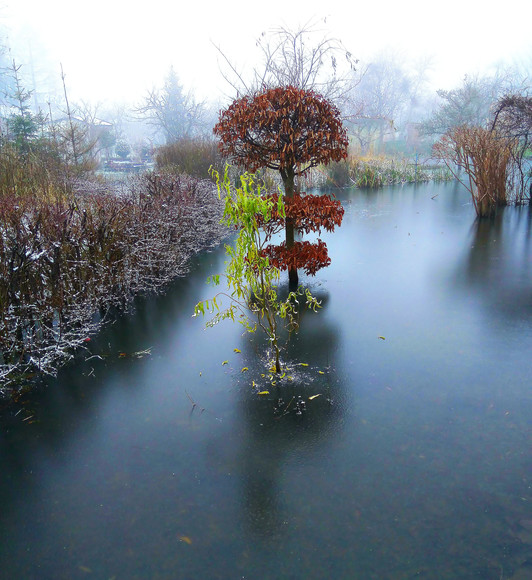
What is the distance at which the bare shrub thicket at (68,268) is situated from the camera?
3213 mm

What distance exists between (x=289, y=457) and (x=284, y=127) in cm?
330

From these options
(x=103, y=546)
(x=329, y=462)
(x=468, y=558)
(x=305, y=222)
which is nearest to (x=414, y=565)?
(x=468, y=558)

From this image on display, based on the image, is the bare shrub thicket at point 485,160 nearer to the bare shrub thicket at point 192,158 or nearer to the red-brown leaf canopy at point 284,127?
the red-brown leaf canopy at point 284,127

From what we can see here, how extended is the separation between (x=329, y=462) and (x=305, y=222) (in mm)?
2934

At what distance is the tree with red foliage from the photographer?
4.25 metres

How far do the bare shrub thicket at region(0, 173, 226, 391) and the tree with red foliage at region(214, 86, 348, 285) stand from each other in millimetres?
1480

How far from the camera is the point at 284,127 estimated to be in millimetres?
4266

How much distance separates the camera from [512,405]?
2.71m

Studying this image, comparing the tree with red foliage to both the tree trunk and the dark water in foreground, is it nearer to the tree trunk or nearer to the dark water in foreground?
the tree trunk

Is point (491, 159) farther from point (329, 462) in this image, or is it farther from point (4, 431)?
point (4, 431)

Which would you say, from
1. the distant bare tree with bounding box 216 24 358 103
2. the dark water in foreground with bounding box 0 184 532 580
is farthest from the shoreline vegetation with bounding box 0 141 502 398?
the distant bare tree with bounding box 216 24 358 103

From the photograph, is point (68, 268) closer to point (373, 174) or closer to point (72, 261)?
point (72, 261)

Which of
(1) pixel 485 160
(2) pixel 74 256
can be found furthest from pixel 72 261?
(1) pixel 485 160

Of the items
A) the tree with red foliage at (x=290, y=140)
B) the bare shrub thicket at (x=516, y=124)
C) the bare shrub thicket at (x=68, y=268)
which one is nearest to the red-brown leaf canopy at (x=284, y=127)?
the tree with red foliage at (x=290, y=140)
